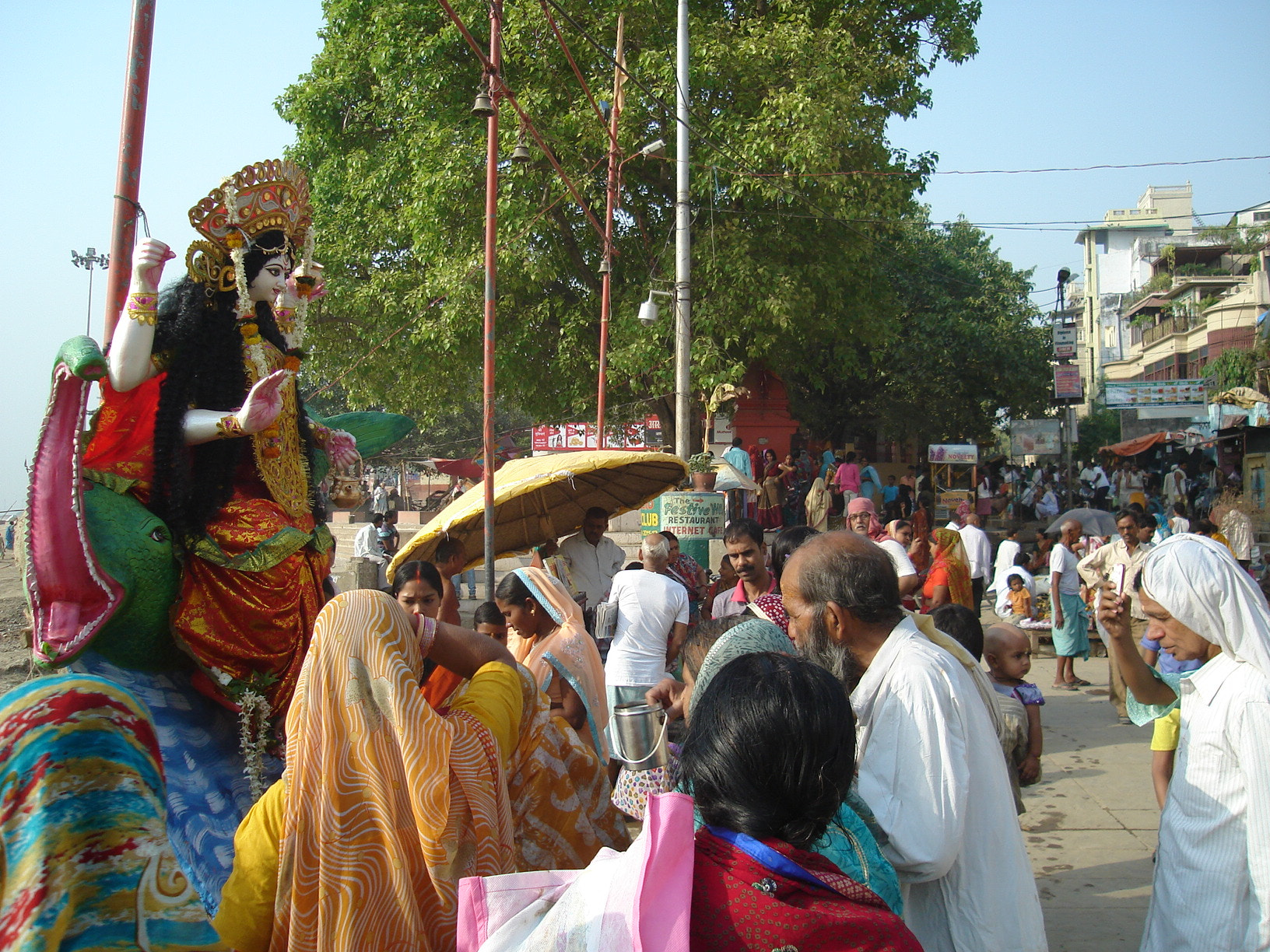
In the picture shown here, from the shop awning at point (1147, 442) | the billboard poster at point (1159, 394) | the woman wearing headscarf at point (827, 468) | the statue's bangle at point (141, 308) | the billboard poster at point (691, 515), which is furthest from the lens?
the billboard poster at point (1159, 394)

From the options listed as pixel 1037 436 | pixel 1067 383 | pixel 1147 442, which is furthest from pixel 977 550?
pixel 1147 442

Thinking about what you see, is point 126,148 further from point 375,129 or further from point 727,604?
point 375,129

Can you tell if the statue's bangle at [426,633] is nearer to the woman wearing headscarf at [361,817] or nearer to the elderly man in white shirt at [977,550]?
the woman wearing headscarf at [361,817]

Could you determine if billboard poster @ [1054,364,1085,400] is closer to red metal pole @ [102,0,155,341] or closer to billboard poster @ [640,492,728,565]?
billboard poster @ [640,492,728,565]

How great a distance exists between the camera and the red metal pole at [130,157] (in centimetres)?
341

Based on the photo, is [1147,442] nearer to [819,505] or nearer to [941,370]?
[941,370]

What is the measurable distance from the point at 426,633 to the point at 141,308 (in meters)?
1.67

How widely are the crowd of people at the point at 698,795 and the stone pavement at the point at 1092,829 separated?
4.41 feet

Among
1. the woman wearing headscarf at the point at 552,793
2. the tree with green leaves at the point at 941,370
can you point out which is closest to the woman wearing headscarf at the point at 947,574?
the woman wearing headscarf at the point at 552,793

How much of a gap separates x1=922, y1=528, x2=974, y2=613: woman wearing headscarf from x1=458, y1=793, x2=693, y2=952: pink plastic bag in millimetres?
6837

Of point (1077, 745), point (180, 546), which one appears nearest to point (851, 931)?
point (180, 546)

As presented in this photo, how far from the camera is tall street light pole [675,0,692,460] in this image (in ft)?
43.4

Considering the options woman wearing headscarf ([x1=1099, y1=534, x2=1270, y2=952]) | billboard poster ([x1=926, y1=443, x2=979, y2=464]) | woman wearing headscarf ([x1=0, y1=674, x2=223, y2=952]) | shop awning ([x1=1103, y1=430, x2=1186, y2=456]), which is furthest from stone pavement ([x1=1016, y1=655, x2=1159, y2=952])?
shop awning ([x1=1103, y1=430, x2=1186, y2=456])

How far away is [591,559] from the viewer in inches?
323
